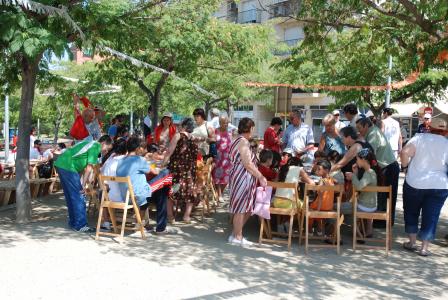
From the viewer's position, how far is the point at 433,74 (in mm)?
15484

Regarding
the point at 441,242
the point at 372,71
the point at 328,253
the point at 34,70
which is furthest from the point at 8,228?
the point at 372,71

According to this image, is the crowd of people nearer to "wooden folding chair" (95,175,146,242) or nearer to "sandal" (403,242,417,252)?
→ "sandal" (403,242,417,252)

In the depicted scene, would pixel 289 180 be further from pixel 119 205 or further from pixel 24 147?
pixel 24 147

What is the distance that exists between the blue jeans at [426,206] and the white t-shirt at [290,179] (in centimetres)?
141

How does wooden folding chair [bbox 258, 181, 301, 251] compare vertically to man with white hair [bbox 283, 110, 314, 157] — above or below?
below

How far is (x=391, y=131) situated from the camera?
1077 cm

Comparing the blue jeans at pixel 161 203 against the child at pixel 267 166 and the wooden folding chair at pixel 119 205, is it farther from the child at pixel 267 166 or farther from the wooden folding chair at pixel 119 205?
the child at pixel 267 166

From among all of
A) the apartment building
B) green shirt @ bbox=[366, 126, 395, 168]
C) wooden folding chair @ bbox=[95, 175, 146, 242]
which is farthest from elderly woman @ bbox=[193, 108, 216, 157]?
→ the apartment building

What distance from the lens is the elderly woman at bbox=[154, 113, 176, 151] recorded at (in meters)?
9.27

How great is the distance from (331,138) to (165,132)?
10.1 ft

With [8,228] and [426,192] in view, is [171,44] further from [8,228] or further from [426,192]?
[426,192]

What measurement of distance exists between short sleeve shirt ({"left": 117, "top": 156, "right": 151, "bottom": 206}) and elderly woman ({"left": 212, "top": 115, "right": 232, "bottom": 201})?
278 centimetres

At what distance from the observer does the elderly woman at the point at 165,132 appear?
30.4 ft

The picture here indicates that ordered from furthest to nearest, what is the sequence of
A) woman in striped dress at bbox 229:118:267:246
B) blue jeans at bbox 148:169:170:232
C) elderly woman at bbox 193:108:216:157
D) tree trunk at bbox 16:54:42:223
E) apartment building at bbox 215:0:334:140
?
apartment building at bbox 215:0:334:140 < elderly woman at bbox 193:108:216:157 < tree trunk at bbox 16:54:42:223 < blue jeans at bbox 148:169:170:232 < woman in striped dress at bbox 229:118:267:246
